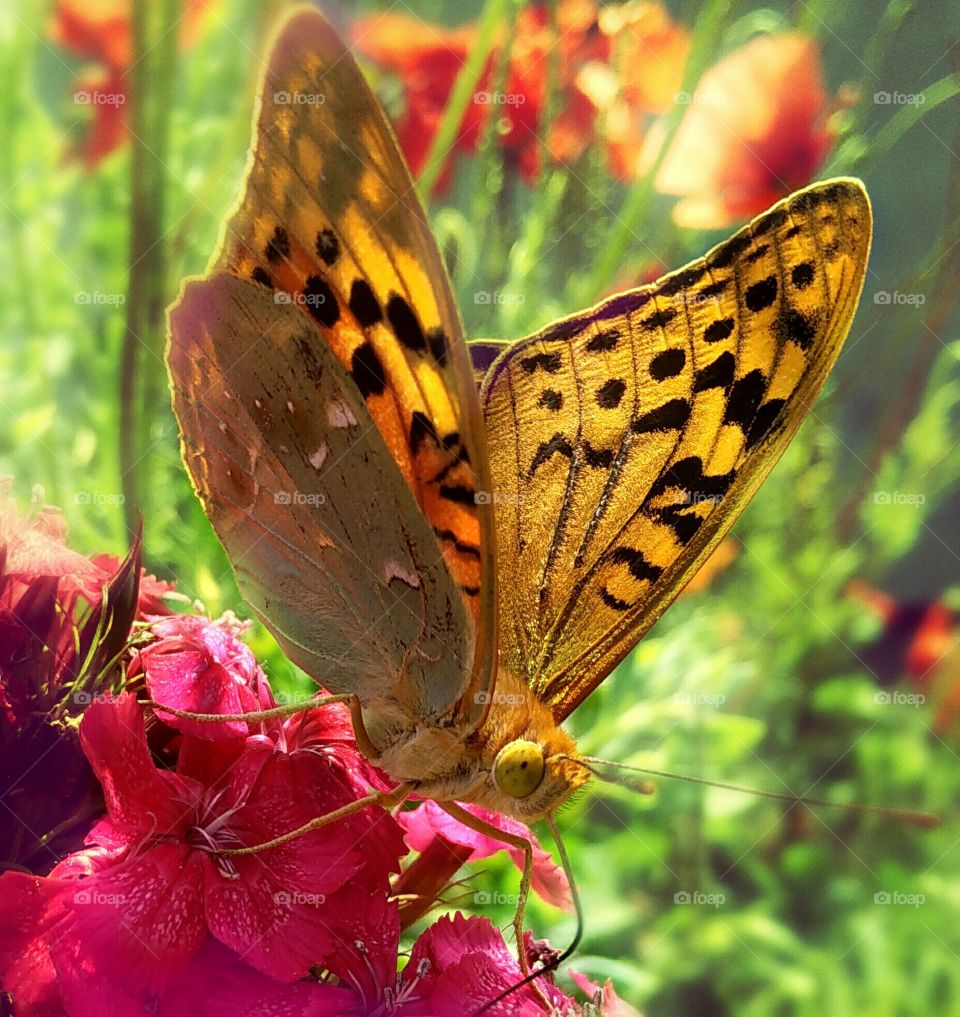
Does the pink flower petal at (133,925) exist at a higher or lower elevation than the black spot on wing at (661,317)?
lower

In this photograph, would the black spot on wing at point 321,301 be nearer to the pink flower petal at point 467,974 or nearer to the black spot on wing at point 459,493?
the black spot on wing at point 459,493

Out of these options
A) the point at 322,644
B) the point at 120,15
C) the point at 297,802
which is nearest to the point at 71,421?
the point at 120,15

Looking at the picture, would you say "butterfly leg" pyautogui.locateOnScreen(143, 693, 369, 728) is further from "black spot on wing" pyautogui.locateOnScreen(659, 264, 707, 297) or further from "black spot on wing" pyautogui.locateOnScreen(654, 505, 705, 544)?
"black spot on wing" pyautogui.locateOnScreen(659, 264, 707, 297)

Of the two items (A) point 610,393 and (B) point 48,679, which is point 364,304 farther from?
(B) point 48,679

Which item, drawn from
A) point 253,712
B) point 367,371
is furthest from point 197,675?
point 367,371

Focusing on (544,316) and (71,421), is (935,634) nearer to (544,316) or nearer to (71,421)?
(544,316)

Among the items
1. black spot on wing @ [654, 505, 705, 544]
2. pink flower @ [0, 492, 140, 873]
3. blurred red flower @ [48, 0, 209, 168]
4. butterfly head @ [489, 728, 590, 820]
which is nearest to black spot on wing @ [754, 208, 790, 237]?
black spot on wing @ [654, 505, 705, 544]

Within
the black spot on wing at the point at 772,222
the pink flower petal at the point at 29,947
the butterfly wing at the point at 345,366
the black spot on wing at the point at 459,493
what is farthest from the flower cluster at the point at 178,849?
the black spot on wing at the point at 772,222
